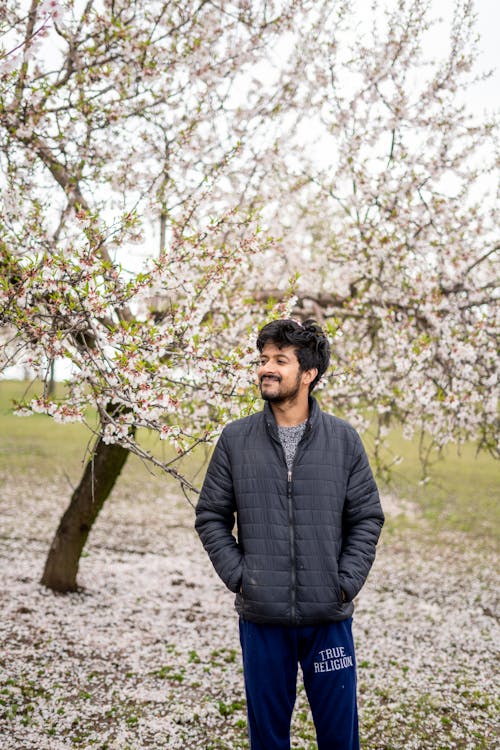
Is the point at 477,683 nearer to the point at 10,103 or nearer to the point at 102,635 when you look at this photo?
the point at 102,635

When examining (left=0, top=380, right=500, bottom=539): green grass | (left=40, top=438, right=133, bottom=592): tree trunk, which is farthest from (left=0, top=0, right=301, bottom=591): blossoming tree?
(left=0, top=380, right=500, bottom=539): green grass

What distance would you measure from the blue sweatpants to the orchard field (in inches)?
48.4

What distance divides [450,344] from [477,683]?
261cm

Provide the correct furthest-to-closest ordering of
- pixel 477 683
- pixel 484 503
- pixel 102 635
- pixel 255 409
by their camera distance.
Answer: pixel 484 503 → pixel 102 635 → pixel 477 683 → pixel 255 409

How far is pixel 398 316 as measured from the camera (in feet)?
18.0


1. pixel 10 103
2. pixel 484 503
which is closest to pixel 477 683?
pixel 10 103

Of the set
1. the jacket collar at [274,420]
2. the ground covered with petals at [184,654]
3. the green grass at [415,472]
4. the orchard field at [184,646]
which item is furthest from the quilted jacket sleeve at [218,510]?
the green grass at [415,472]

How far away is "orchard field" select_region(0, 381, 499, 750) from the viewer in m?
3.50

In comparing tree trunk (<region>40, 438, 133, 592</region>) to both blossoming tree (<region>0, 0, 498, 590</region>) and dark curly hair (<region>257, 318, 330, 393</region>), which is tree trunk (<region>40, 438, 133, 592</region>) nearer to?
blossoming tree (<region>0, 0, 498, 590</region>)

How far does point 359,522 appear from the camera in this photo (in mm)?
2441

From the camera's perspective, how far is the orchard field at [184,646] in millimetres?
3502

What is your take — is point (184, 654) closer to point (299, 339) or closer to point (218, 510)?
point (218, 510)

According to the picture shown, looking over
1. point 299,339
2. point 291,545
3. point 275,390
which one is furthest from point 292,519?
point 299,339

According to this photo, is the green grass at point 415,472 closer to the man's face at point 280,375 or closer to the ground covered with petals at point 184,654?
the ground covered with petals at point 184,654
